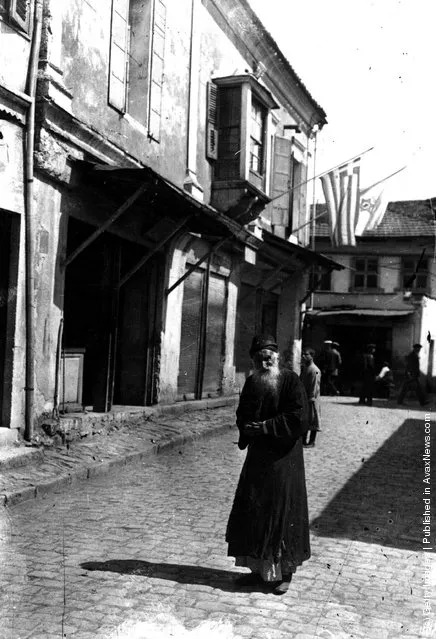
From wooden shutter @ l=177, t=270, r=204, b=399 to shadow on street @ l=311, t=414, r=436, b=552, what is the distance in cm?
449

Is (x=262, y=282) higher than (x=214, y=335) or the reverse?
higher

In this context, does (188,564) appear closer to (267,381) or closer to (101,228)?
(267,381)

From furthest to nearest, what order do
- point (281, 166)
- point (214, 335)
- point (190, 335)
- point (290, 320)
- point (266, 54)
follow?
point (290, 320), point (281, 166), point (266, 54), point (214, 335), point (190, 335)

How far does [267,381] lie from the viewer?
5.18 meters

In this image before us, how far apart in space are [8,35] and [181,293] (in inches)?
258

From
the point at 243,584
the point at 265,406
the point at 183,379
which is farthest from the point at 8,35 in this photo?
the point at 183,379

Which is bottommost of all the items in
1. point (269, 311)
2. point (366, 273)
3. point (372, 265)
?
→ point (269, 311)

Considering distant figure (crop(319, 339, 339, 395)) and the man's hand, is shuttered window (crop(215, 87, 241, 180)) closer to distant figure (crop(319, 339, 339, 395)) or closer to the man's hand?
distant figure (crop(319, 339, 339, 395))

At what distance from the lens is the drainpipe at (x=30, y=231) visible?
27.6ft

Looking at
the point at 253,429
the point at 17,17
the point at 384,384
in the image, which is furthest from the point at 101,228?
the point at 384,384

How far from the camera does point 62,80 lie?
30.2 feet

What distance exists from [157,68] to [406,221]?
80.1ft

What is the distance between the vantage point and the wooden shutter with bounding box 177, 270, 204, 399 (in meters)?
14.4

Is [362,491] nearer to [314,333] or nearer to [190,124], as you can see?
[190,124]
